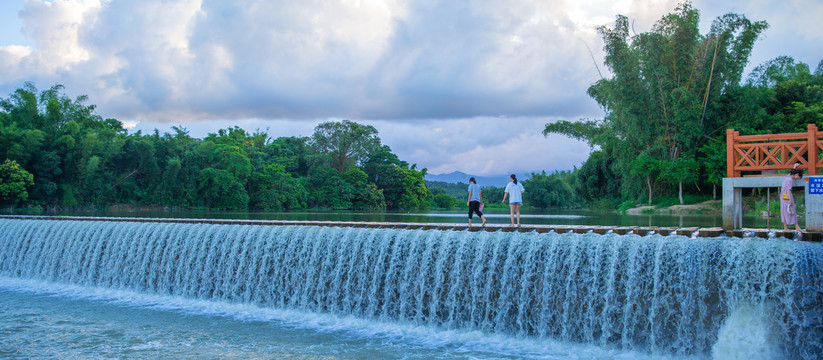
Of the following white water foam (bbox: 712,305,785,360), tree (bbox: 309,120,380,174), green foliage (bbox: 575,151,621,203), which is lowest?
white water foam (bbox: 712,305,785,360)

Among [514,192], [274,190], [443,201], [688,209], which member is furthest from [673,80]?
[443,201]

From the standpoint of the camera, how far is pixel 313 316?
9.38m

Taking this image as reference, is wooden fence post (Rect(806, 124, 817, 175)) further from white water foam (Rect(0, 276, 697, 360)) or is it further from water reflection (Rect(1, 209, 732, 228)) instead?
water reflection (Rect(1, 209, 732, 228))

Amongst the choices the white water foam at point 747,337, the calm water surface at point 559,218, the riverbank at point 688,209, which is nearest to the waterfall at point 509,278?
the white water foam at point 747,337

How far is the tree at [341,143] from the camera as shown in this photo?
58.6 meters

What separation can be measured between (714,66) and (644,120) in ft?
13.9

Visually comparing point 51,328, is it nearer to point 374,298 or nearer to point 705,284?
point 374,298

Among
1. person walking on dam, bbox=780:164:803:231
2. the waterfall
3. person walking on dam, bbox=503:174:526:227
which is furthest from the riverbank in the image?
the waterfall

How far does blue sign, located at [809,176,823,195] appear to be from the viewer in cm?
763

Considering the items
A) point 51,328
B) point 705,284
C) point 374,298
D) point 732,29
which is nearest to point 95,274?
point 51,328

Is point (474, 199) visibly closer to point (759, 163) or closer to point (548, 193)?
point (759, 163)

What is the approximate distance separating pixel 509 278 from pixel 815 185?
4.25 metres

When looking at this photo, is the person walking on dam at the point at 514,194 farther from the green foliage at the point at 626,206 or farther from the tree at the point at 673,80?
the green foliage at the point at 626,206

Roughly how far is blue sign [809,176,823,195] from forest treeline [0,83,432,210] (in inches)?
1532
